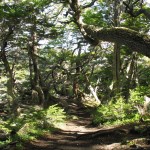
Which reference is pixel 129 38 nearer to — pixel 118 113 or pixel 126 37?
pixel 126 37

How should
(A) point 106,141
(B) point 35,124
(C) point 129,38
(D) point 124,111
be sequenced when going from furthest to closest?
(D) point 124,111, (B) point 35,124, (A) point 106,141, (C) point 129,38

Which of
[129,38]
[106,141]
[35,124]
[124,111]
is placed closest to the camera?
[129,38]

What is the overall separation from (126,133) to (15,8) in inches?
397

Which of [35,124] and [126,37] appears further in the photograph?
[35,124]

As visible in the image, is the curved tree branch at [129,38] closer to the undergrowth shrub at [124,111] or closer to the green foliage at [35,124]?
the green foliage at [35,124]

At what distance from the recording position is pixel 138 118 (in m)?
12.9

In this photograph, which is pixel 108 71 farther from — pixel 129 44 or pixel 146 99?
pixel 129 44

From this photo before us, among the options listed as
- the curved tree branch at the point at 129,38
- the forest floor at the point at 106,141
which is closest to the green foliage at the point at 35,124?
the forest floor at the point at 106,141

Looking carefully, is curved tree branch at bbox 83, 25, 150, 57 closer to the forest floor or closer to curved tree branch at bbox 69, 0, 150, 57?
curved tree branch at bbox 69, 0, 150, 57

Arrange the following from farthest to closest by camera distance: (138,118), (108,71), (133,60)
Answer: (108,71), (133,60), (138,118)

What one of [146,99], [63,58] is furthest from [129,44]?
[63,58]

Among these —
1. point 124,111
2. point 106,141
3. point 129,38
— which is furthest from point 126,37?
point 124,111

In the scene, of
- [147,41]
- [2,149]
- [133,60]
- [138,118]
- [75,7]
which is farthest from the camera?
[133,60]

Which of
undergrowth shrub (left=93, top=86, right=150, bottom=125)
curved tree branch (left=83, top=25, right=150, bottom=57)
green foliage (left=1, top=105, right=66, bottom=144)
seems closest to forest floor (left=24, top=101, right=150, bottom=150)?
green foliage (left=1, top=105, right=66, bottom=144)
